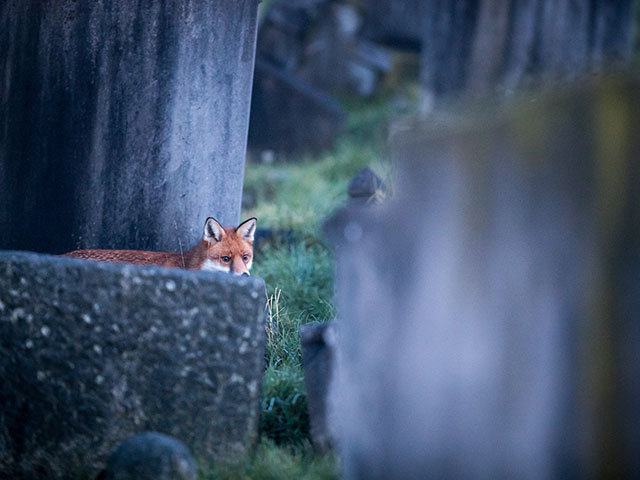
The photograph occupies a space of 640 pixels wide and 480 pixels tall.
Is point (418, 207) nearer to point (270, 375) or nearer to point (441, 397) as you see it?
point (441, 397)

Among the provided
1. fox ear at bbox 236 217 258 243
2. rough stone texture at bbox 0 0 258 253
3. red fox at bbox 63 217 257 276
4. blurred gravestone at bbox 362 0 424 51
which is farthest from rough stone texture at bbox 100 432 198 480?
blurred gravestone at bbox 362 0 424 51

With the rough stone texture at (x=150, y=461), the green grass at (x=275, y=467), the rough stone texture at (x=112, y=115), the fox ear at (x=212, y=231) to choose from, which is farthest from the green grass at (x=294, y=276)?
the rough stone texture at (x=112, y=115)

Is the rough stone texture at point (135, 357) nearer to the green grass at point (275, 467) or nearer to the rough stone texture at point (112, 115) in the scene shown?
the green grass at point (275, 467)

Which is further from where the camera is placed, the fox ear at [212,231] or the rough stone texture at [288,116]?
the rough stone texture at [288,116]

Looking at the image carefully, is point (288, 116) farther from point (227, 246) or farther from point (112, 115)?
point (112, 115)

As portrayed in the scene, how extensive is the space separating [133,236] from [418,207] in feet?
9.36

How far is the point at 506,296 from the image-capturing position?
3098 mm

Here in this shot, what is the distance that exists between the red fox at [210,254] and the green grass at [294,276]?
14.0 inches

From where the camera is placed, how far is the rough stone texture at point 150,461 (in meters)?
3.32

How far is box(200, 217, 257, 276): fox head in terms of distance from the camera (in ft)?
18.7

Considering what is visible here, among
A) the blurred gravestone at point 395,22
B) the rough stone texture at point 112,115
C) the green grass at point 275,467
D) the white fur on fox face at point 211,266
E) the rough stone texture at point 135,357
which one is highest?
the blurred gravestone at point 395,22

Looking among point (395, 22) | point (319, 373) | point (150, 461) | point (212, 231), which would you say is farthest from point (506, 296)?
point (395, 22)

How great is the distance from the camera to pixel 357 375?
3.28m

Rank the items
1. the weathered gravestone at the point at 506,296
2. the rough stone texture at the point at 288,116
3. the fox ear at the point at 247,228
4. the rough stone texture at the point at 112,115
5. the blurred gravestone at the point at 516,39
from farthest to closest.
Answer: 1. the rough stone texture at the point at 288,116
2. the blurred gravestone at the point at 516,39
3. the fox ear at the point at 247,228
4. the rough stone texture at the point at 112,115
5. the weathered gravestone at the point at 506,296
